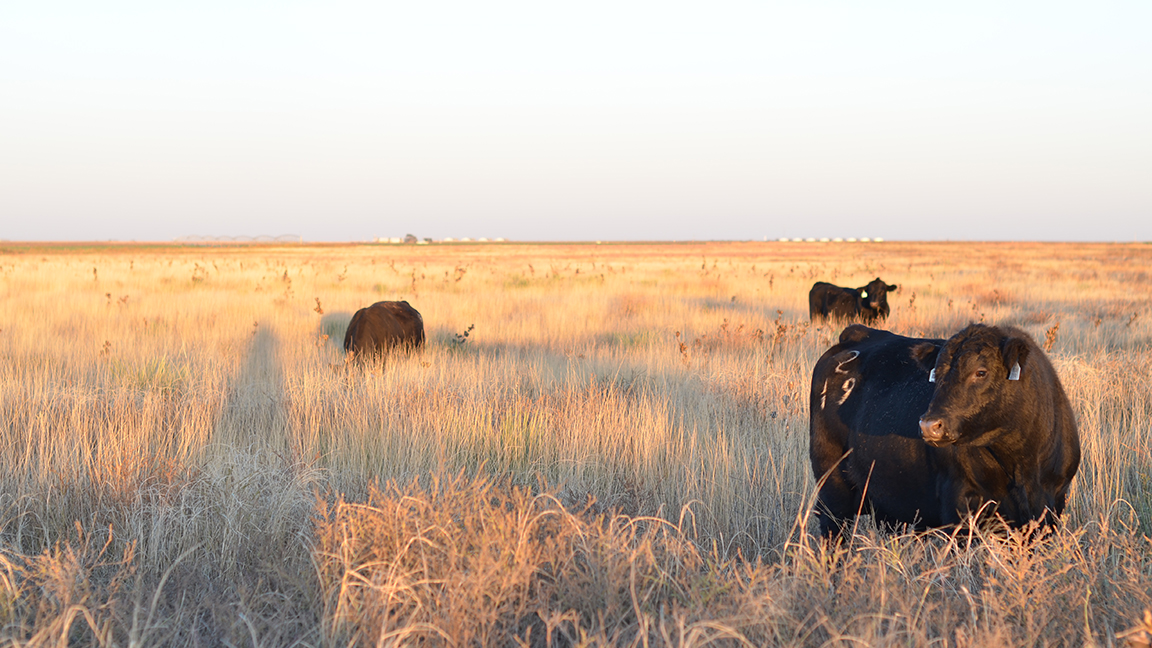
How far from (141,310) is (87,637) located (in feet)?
41.6

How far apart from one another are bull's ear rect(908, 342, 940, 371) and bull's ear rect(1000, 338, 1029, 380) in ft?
1.39

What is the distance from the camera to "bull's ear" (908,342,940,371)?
11.9 ft

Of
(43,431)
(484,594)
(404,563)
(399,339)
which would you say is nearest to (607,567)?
(484,594)

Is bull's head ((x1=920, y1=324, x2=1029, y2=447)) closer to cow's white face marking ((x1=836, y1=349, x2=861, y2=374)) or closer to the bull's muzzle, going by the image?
the bull's muzzle

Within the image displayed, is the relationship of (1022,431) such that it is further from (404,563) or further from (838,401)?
(404,563)

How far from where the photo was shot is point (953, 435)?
3.09 m

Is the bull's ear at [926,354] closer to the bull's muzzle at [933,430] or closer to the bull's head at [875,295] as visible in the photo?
the bull's muzzle at [933,430]

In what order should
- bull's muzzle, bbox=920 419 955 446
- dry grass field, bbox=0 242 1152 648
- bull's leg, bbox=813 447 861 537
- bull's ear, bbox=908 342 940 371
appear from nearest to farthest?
dry grass field, bbox=0 242 1152 648, bull's muzzle, bbox=920 419 955 446, bull's ear, bbox=908 342 940 371, bull's leg, bbox=813 447 861 537

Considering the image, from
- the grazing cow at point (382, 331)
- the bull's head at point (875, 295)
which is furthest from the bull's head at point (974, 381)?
the bull's head at point (875, 295)

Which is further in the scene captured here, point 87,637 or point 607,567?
point 607,567

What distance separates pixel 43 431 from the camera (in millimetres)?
5090

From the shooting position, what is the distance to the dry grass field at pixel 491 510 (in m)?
2.73

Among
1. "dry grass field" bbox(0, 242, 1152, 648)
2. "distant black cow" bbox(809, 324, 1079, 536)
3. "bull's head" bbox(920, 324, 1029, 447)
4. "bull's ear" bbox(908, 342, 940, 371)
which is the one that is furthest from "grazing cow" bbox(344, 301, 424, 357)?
"bull's head" bbox(920, 324, 1029, 447)

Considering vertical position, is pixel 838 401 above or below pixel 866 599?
above
